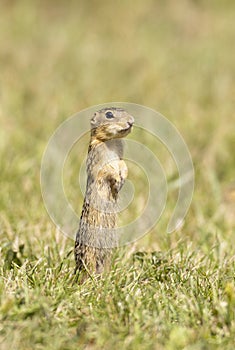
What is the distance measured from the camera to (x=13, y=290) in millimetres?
2760

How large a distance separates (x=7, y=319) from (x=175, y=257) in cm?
119

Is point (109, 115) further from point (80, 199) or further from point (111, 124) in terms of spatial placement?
point (80, 199)

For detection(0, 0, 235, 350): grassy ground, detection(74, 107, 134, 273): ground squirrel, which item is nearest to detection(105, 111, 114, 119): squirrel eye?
A: detection(74, 107, 134, 273): ground squirrel

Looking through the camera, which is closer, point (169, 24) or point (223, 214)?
point (223, 214)

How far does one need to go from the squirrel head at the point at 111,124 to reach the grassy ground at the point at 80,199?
0.63 metres

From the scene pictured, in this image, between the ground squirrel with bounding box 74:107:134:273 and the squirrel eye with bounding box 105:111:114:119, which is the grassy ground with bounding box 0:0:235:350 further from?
the squirrel eye with bounding box 105:111:114:119

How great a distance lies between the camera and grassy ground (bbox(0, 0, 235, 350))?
2564 mm

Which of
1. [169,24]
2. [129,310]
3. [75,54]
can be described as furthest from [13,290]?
[169,24]

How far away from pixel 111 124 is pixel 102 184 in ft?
0.86

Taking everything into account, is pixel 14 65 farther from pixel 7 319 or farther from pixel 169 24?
pixel 7 319

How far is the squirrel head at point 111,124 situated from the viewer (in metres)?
2.75

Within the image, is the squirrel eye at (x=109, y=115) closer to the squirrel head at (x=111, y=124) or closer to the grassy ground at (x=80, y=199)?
the squirrel head at (x=111, y=124)

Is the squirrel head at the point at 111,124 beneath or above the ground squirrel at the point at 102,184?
above

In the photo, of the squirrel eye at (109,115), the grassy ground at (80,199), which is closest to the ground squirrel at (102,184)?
the squirrel eye at (109,115)
